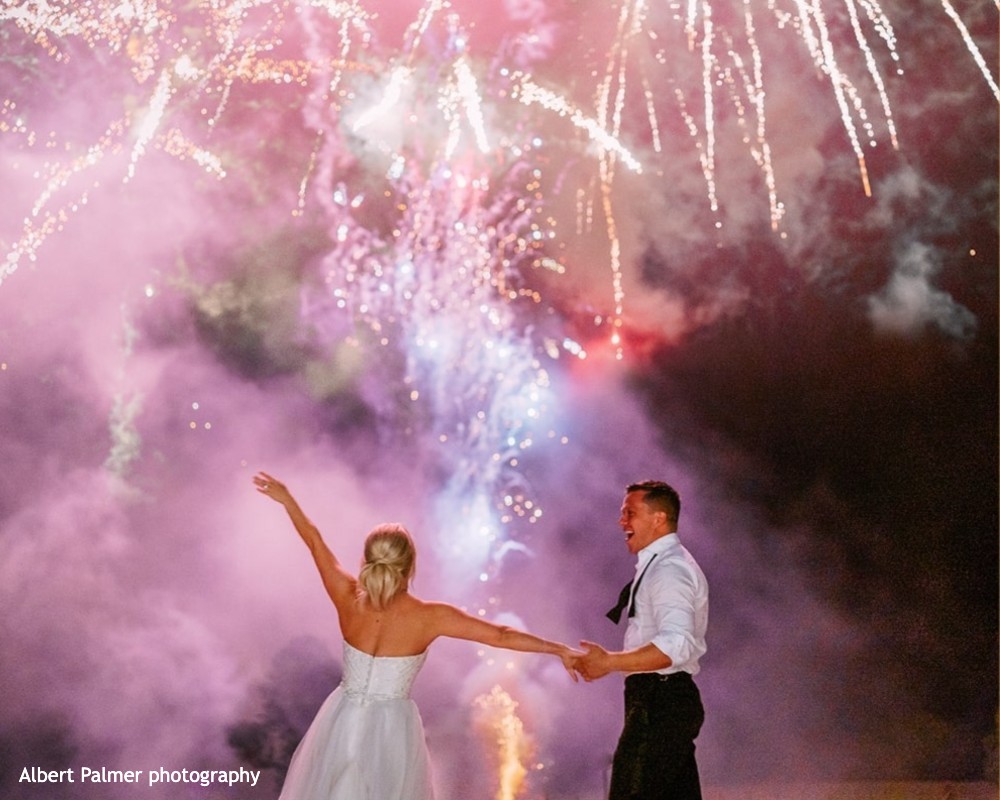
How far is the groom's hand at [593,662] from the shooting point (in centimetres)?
312

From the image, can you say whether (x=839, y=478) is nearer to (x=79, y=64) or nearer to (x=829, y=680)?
(x=829, y=680)

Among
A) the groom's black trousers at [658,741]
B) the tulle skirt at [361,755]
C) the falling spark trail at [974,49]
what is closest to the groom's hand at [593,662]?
the groom's black trousers at [658,741]

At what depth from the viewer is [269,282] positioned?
21.4ft

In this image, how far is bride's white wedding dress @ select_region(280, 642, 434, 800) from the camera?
3.16 metres

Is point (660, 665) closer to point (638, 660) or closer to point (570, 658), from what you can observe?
→ point (638, 660)

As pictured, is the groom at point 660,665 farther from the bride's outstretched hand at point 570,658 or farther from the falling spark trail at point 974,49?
the falling spark trail at point 974,49

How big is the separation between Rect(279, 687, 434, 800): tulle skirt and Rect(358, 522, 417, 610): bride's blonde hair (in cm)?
36

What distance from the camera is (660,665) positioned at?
2934 millimetres

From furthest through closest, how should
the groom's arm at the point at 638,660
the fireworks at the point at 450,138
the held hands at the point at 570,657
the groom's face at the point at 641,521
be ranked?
the fireworks at the point at 450,138
the held hands at the point at 570,657
the groom's face at the point at 641,521
the groom's arm at the point at 638,660

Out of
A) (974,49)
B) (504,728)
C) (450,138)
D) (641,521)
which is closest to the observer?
(641,521)

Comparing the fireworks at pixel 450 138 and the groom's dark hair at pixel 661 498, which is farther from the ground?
the fireworks at pixel 450 138

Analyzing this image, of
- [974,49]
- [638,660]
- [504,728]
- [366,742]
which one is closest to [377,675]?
[366,742]

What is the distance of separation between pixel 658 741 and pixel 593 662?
0.31 metres

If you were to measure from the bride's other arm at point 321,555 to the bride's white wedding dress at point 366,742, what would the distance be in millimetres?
177
